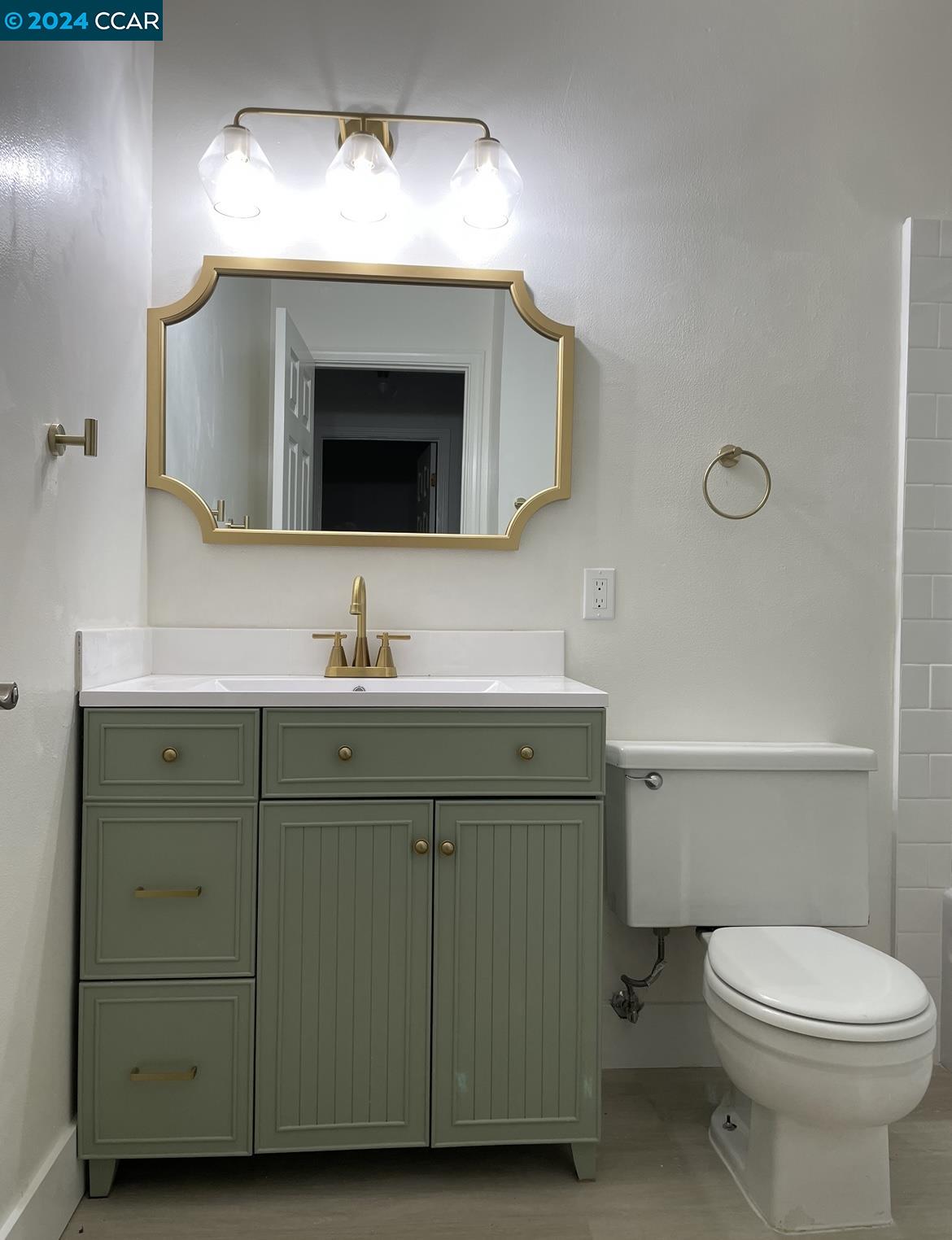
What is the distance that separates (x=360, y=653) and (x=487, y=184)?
107 centimetres

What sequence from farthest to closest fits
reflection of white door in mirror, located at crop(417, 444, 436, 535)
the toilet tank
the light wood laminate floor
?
reflection of white door in mirror, located at crop(417, 444, 436, 535)
the toilet tank
the light wood laminate floor

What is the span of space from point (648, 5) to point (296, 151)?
35.6 inches

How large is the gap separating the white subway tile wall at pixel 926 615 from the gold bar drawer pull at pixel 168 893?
161 centimetres

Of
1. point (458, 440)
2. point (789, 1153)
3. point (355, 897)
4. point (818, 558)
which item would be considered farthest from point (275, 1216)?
point (818, 558)

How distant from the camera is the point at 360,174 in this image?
193 cm

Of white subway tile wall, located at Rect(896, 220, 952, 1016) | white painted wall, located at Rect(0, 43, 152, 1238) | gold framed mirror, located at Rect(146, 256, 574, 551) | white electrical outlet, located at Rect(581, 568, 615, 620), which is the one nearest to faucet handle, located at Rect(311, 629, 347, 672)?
gold framed mirror, located at Rect(146, 256, 574, 551)

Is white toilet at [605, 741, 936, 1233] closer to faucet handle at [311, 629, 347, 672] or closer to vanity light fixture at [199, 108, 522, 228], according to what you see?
faucet handle at [311, 629, 347, 672]

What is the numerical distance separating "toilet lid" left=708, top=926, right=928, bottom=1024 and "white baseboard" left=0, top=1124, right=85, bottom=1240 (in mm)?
1148

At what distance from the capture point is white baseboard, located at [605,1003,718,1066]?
6.73ft

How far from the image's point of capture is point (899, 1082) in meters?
1.38

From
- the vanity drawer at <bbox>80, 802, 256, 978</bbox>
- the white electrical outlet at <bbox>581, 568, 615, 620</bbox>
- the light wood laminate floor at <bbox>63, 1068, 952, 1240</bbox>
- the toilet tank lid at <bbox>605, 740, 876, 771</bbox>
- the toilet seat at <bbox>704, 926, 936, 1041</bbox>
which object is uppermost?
the white electrical outlet at <bbox>581, 568, 615, 620</bbox>

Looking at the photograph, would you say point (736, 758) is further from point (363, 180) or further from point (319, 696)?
point (363, 180)

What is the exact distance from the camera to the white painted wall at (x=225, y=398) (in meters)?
1.99

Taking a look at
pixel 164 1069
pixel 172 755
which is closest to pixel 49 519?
pixel 172 755
